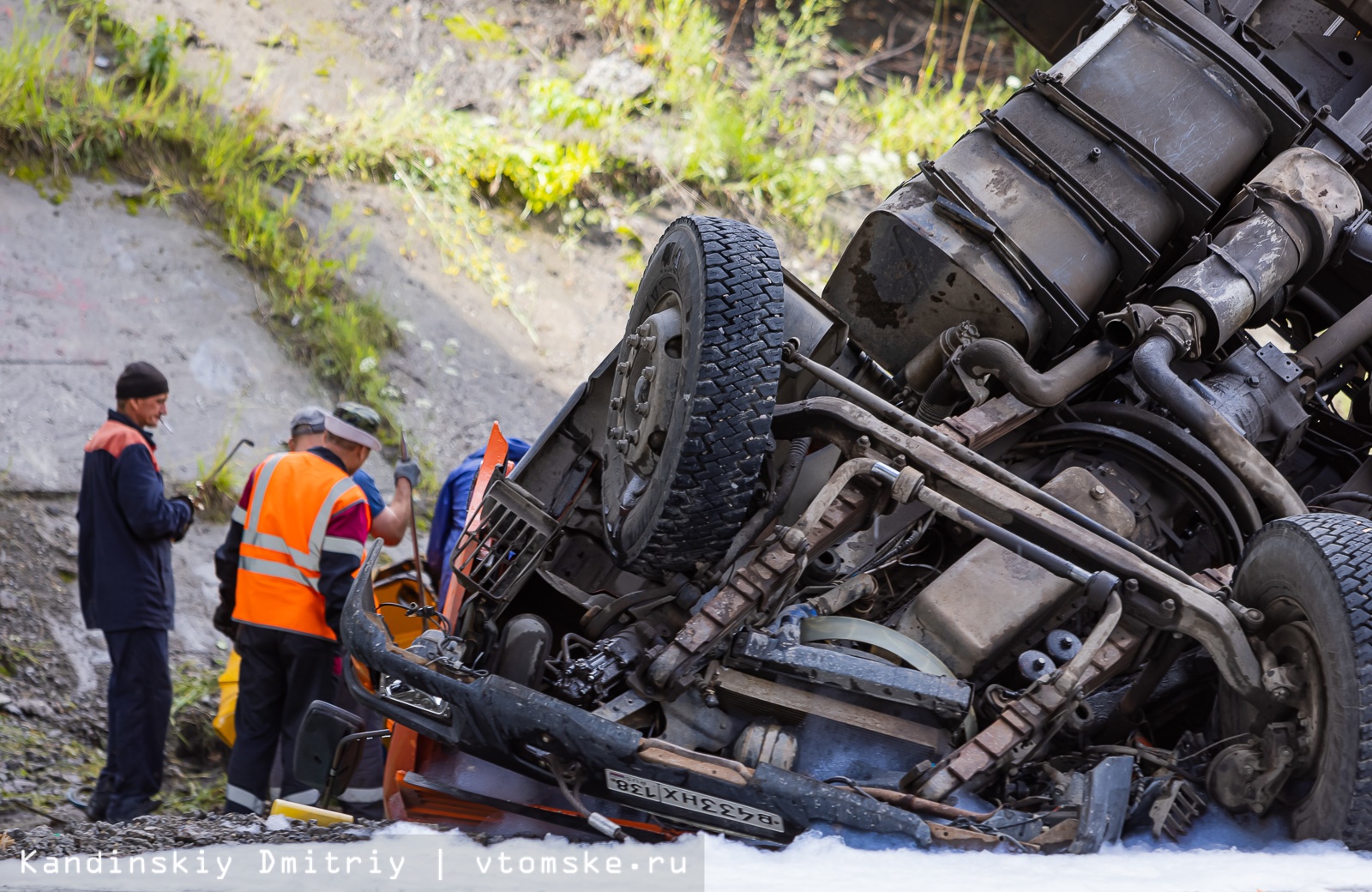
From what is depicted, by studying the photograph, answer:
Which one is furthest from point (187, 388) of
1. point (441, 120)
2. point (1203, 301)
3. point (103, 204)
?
point (1203, 301)

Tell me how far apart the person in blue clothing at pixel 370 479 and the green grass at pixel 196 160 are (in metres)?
2.14

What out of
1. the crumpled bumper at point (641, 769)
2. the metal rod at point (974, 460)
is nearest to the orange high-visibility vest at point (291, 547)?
the crumpled bumper at point (641, 769)

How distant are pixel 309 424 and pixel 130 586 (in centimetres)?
98

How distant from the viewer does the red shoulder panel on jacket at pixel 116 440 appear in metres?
4.92

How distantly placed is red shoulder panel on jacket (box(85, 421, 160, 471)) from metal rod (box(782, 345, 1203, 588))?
9.36 feet

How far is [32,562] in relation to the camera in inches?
232

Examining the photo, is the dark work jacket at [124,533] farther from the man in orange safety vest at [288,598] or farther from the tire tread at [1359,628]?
the tire tread at [1359,628]

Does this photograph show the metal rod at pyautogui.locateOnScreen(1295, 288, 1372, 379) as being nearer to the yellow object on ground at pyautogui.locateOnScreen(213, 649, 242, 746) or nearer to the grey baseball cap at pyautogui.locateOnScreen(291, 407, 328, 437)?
the grey baseball cap at pyautogui.locateOnScreen(291, 407, 328, 437)

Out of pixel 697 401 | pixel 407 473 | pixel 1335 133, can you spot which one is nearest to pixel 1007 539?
pixel 697 401

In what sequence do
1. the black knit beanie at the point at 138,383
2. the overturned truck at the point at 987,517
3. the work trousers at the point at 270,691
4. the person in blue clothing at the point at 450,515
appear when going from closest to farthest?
1. the overturned truck at the point at 987,517
2. the work trousers at the point at 270,691
3. the black knit beanie at the point at 138,383
4. the person in blue clothing at the point at 450,515

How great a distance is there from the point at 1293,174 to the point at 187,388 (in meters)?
5.84

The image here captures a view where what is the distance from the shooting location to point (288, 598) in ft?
16.0

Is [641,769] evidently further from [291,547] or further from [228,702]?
[228,702]

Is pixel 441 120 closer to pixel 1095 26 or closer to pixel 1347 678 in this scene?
pixel 1095 26
